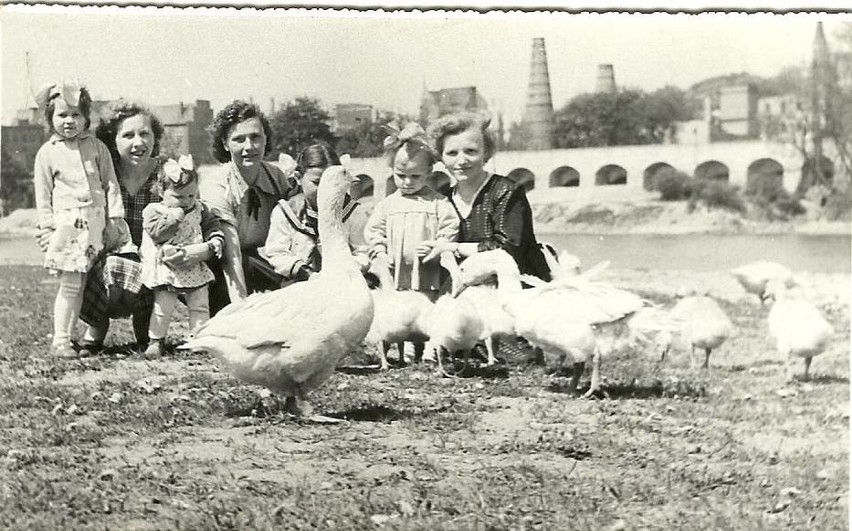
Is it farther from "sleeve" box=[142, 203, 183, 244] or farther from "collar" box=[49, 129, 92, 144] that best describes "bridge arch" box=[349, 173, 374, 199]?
"collar" box=[49, 129, 92, 144]

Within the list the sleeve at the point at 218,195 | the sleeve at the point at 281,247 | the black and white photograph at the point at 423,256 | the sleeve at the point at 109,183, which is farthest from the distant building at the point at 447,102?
the sleeve at the point at 109,183

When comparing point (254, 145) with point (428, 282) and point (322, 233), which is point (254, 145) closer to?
point (322, 233)

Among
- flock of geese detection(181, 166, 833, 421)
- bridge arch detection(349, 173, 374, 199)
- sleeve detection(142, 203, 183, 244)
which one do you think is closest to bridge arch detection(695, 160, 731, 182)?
flock of geese detection(181, 166, 833, 421)

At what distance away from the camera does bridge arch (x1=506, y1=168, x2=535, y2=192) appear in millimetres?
5457

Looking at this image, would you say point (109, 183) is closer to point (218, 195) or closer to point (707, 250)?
point (218, 195)

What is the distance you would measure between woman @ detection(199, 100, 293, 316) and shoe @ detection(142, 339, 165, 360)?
36cm

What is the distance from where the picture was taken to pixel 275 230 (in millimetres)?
5578

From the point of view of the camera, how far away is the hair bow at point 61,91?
5465 mm

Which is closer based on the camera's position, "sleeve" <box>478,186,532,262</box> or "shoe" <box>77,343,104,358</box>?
"sleeve" <box>478,186,532,262</box>

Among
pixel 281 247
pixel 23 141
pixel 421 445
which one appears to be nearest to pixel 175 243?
pixel 281 247

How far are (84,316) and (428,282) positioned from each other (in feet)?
6.32

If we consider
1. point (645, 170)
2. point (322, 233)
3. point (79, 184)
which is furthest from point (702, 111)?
point (79, 184)

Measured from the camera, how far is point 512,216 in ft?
17.9

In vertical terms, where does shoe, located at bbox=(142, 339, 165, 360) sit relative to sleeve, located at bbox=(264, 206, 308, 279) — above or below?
below
